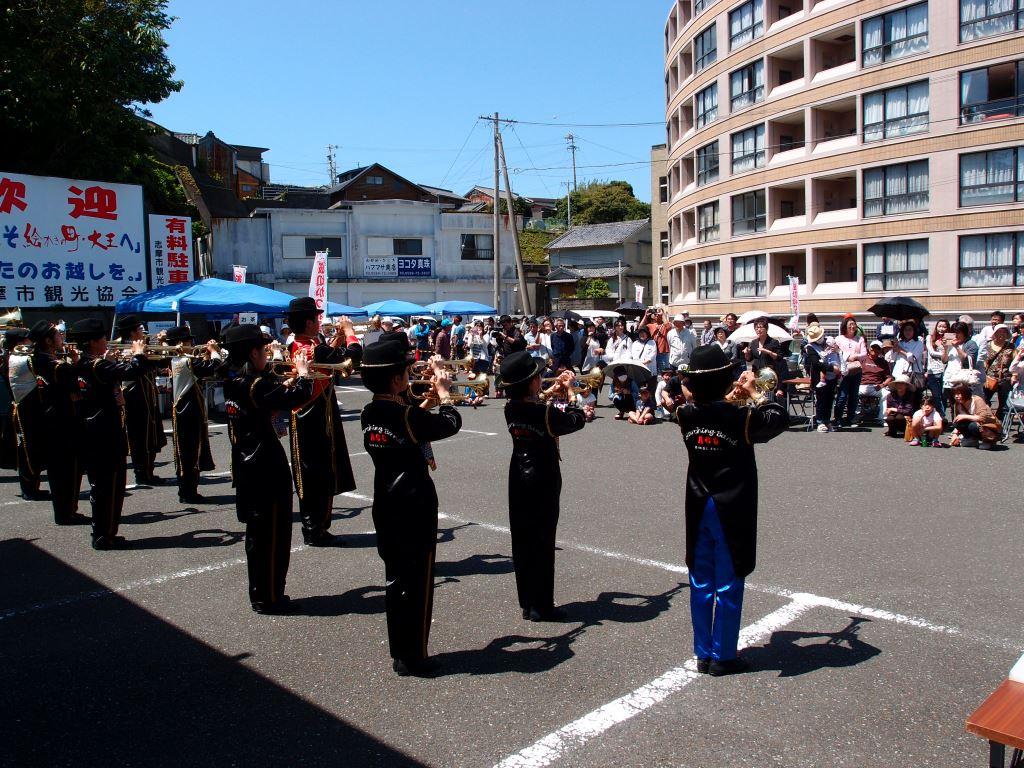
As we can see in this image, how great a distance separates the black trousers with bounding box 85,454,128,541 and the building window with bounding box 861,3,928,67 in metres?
27.9

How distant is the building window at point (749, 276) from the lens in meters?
32.3

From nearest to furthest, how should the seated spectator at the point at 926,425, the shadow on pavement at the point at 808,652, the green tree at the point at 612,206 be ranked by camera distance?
the shadow on pavement at the point at 808,652 → the seated spectator at the point at 926,425 → the green tree at the point at 612,206

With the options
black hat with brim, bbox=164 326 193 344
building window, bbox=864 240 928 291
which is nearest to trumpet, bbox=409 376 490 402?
black hat with brim, bbox=164 326 193 344

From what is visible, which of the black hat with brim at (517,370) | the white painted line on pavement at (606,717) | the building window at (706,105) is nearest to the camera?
the white painted line on pavement at (606,717)

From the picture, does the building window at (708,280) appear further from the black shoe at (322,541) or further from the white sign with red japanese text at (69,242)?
the black shoe at (322,541)

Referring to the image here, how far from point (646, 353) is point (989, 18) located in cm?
1874

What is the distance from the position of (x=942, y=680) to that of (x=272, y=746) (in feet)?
11.0

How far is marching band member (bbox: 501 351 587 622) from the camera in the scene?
5086 mm

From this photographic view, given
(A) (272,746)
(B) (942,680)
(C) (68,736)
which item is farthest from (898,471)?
(C) (68,736)

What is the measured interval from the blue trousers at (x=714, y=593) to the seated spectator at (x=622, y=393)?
1036 cm

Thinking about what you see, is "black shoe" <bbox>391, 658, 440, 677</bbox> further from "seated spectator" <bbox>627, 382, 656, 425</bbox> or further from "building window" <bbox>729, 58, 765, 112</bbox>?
"building window" <bbox>729, 58, 765, 112</bbox>

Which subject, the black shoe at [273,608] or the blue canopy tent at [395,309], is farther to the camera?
the blue canopy tent at [395,309]

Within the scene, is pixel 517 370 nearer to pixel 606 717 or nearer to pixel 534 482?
pixel 534 482

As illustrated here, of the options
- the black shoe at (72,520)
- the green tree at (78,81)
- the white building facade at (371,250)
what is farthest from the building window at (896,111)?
the black shoe at (72,520)
